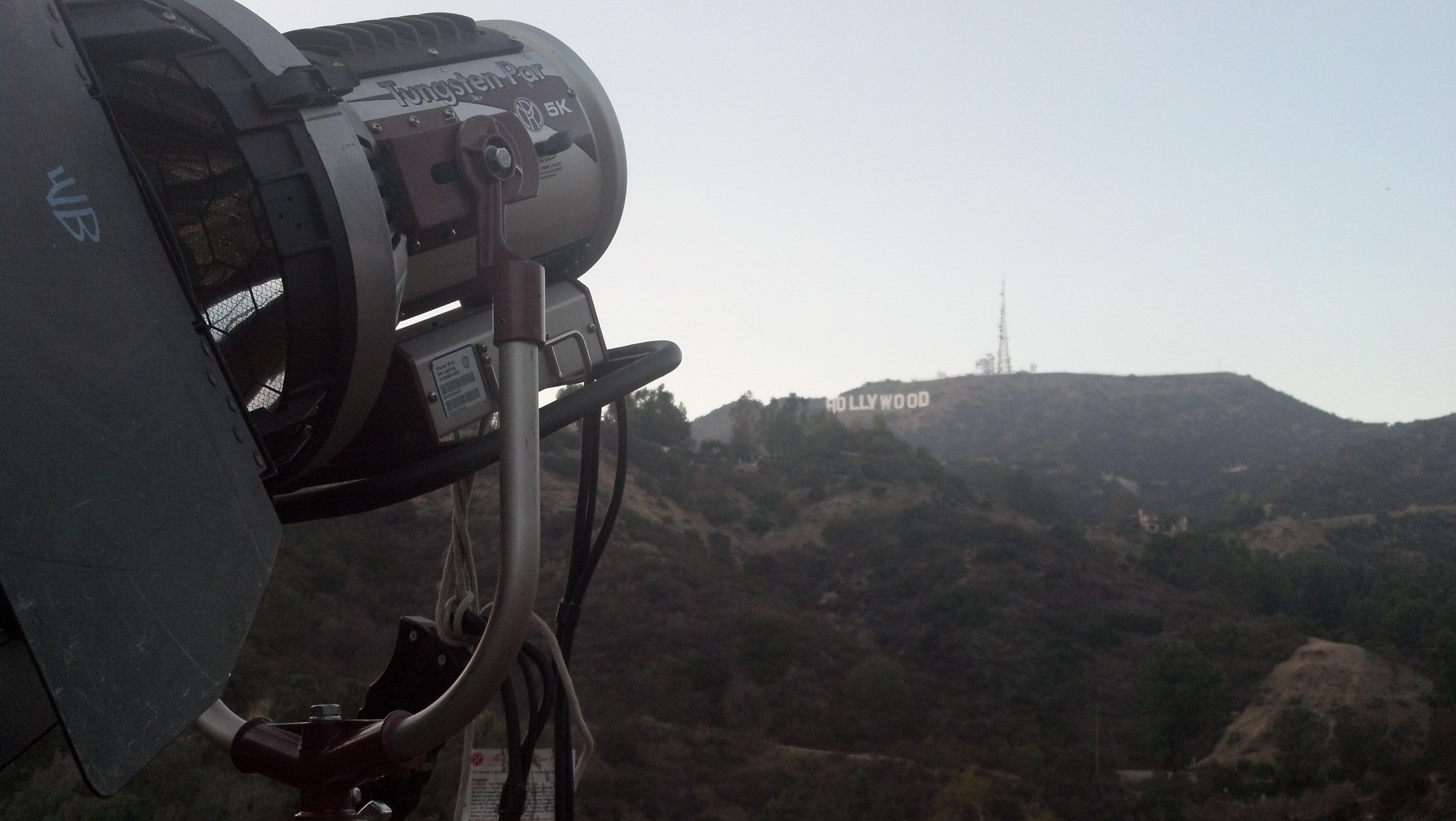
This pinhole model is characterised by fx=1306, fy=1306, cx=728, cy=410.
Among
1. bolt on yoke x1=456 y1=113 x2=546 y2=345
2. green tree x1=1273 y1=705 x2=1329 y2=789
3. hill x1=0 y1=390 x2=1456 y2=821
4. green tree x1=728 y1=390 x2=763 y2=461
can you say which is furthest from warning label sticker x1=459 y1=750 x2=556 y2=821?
green tree x1=728 y1=390 x2=763 y2=461

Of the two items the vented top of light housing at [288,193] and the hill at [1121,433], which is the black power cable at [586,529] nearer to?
the vented top of light housing at [288,193]

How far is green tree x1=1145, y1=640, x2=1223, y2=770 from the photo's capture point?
872 inches

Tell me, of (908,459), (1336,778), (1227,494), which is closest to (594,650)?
(1336,778)

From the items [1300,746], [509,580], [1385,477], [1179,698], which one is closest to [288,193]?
[509,580]

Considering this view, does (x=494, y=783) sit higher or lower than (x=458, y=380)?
lower

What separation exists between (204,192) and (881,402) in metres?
90.8

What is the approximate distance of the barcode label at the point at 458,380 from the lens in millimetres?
1888

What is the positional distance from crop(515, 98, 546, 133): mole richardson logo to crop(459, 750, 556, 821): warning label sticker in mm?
989

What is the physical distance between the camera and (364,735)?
65.4 inches

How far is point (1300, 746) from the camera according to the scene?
63.2ft

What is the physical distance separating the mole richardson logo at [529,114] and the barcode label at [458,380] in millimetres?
393

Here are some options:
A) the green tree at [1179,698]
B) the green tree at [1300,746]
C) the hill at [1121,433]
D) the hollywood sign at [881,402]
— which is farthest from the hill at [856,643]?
the hollywood sign at [881,402]

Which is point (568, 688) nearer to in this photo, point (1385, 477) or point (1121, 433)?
point (1385, 477)

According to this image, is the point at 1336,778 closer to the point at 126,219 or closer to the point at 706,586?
the point at 706,586
